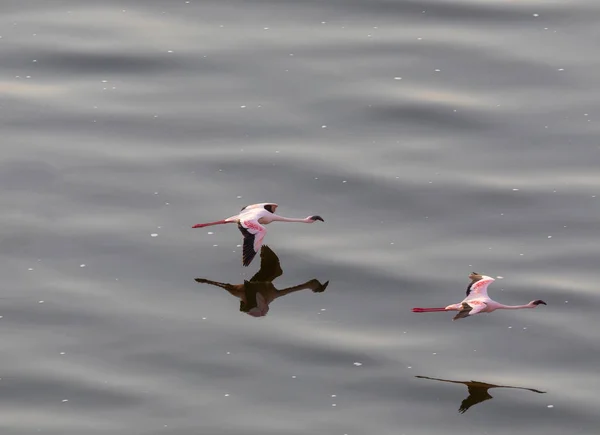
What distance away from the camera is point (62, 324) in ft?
63.1

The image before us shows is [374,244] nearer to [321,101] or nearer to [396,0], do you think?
[321,101]

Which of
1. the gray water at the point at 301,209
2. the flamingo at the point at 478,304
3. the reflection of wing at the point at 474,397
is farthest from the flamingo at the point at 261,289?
the reflection of wing at the point at 474,397

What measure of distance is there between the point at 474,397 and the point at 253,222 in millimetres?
3933

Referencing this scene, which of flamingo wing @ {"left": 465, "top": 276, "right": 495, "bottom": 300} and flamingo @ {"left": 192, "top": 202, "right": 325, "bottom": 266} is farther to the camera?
flamingo @ {"left": 192, "top": 202, "right": 325, "bottom": 266}

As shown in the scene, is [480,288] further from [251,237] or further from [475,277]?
[251,237]

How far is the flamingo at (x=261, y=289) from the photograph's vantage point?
19781 mm

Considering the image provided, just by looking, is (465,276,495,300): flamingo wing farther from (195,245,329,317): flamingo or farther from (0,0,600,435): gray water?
(195,245,329,317): flamingo

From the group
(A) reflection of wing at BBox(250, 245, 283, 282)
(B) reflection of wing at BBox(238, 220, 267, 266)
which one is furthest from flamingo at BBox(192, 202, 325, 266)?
(A) reflection of wing at BBox(250, 245, 283, 282)

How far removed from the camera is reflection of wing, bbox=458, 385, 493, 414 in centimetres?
1788

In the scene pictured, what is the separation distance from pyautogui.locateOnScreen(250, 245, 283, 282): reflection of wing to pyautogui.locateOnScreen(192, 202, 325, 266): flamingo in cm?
38

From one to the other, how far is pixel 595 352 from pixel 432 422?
2408 millimetres

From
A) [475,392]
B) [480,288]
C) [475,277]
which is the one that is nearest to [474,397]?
[475,392]

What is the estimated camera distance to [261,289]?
20125 mm

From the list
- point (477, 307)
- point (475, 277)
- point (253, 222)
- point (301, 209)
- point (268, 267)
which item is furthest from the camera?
point (301, 209)
